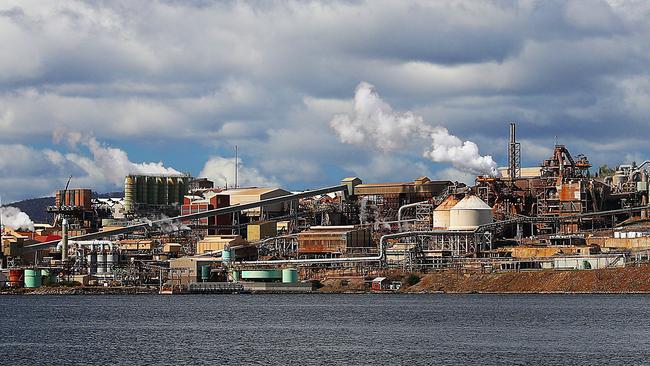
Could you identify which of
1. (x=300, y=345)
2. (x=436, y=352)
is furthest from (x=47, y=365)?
(x=436, y=352)

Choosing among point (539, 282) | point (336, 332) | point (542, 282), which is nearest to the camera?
point (336, 332)

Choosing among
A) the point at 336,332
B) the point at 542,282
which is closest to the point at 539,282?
the point at 542,282

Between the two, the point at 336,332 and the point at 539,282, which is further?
the point at 539,282

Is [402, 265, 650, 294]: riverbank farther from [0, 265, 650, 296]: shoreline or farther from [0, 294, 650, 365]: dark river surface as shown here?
[0, 294, 650, 365]: dark river surface

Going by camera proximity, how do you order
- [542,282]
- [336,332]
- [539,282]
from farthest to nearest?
1. [539,282]
2. [542,282]
3. [336,332]

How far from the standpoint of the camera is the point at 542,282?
186m

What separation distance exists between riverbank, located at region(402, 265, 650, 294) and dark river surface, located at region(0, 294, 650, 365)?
6.10 meters

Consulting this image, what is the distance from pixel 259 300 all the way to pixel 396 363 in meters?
97.6

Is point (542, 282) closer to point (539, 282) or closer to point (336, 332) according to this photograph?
point (539, 282)

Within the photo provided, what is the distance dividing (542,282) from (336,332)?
78.9 m

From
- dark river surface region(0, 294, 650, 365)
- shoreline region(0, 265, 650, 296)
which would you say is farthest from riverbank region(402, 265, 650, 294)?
dark river surface region(0, 294, 650, 365)

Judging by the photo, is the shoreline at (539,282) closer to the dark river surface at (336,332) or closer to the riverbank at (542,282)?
the riverbank at (542,282)

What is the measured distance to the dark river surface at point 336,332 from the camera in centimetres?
9150

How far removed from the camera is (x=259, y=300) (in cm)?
18350
